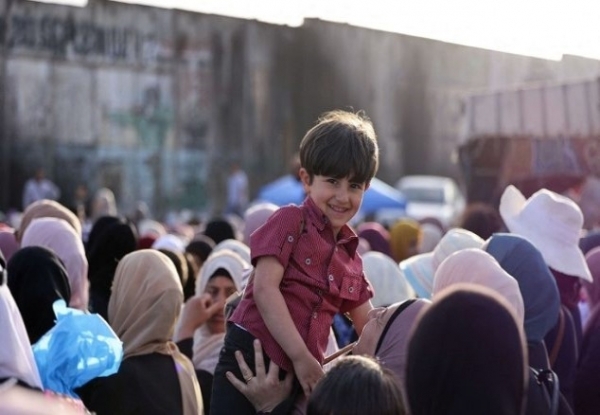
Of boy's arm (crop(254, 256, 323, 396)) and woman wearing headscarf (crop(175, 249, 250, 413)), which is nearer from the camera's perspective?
boy's arm (crop(254, 256, 323, 396))

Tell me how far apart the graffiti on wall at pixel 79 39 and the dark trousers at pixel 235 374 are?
89.7ft

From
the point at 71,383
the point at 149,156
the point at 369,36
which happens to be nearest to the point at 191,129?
the point at 149,156

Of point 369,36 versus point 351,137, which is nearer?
point 351,137

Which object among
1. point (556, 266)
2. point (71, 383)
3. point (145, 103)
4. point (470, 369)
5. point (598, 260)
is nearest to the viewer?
point (470, 369)

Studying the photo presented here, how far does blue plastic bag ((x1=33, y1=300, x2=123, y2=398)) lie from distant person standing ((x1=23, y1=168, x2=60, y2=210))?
80.9 feet

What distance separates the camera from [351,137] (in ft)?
14.3

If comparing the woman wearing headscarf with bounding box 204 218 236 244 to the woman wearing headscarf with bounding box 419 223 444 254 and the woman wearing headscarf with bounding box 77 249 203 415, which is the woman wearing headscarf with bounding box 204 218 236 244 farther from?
the woman wearing headscarf with bounding box 77 249 203 415

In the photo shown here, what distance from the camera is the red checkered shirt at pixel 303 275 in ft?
14.3

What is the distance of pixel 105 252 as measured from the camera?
848cm

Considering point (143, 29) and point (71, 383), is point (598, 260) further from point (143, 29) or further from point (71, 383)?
point (143, 29)

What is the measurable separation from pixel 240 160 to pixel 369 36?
6.50 m

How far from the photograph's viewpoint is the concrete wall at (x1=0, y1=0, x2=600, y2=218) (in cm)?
3138

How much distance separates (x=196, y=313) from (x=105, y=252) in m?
1.55

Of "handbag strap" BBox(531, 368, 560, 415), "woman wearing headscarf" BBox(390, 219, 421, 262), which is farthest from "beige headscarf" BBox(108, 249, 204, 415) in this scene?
"woman wearing headscarf" BBox(390, 219, 421, 262)
